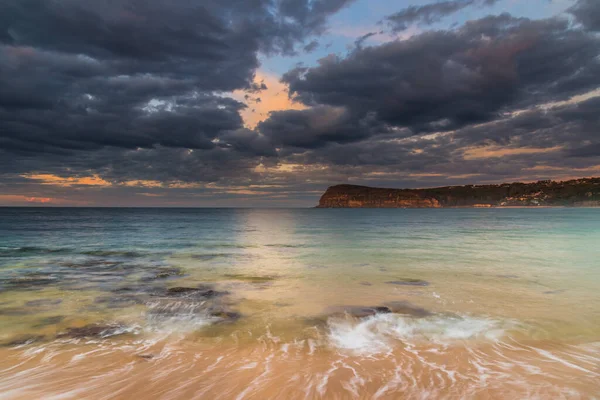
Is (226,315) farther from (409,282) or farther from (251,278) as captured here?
(409,282)

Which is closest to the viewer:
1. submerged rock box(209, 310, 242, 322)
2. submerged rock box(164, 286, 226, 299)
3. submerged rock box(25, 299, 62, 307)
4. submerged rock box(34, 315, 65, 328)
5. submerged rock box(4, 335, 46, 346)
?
submerged rock box(4, 335, 46, 346)

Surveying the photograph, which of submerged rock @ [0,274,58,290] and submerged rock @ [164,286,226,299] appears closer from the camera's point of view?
submerged rock @ [164,286,226,299]

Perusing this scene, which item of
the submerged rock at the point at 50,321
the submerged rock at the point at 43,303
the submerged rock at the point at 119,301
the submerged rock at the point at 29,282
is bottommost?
the submerged rock at the point at 29,282

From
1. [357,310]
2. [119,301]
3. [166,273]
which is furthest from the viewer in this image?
[166,273]

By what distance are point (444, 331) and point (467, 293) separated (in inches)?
185

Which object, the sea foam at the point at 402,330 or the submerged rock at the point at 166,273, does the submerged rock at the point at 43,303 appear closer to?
the submerged rock at the point at 166,273

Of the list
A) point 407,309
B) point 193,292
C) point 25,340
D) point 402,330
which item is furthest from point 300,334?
point 25,340

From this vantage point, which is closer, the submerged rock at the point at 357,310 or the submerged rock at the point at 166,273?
the submerged rock at the point at 357,310

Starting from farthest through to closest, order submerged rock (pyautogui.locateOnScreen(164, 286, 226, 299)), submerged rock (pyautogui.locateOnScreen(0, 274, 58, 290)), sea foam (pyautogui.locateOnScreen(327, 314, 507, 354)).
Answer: submerged rock (pyautogui.locateOnScreen(0, 274, 58, 290)) < submerged rock (pyautogui.locateOnScreen(164, 286, 226, 299)) < sea foam (pyautogui.locateOnScreen(327, 314, 507, 354))

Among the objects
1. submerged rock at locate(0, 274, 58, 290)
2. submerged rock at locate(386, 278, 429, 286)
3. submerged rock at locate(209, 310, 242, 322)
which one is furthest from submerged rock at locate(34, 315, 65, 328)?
submerged rock at locate(386, 278, 429, 286)

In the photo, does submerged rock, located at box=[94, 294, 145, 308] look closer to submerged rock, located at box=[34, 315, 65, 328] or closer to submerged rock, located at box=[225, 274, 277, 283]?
submerged rock, located at box=[34, 315, 65, 328]

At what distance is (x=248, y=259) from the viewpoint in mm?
20625

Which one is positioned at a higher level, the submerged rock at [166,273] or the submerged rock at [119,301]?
the submerged rock at [119,301]

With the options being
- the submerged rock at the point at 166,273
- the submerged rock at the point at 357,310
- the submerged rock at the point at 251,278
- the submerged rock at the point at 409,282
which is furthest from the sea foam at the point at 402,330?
the submerged rock at the point at 166,273
